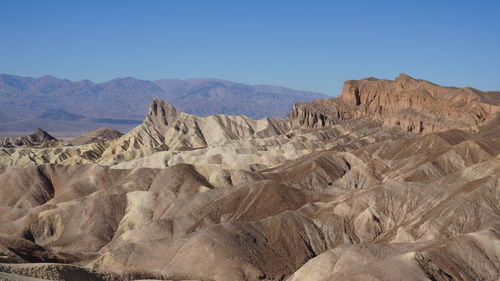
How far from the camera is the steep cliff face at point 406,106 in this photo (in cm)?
14212

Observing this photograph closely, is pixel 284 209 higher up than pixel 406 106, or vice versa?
pixel 406 106

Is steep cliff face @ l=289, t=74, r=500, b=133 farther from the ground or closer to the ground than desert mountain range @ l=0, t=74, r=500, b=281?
farther from the ground

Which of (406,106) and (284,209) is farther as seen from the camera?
(406,106)

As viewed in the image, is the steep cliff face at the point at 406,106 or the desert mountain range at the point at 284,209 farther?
the steep cliff face at the point at 406,106

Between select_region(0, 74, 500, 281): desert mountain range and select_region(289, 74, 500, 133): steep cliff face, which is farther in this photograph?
select_region(289, 74, 500, 133): steep cliff face

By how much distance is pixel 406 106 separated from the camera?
16138 cm

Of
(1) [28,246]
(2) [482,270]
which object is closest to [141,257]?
(1) [28,246]

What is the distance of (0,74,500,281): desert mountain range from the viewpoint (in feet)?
198

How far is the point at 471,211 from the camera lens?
72.6 meters

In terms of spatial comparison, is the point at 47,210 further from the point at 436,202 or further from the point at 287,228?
the point at 436,202

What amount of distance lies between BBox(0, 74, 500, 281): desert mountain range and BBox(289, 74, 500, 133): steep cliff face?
51 centimetres

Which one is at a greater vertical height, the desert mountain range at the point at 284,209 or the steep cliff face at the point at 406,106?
the steep cliff face at the point at 406,106

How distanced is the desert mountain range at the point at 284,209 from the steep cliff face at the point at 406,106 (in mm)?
513

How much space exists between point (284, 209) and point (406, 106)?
83720mm
